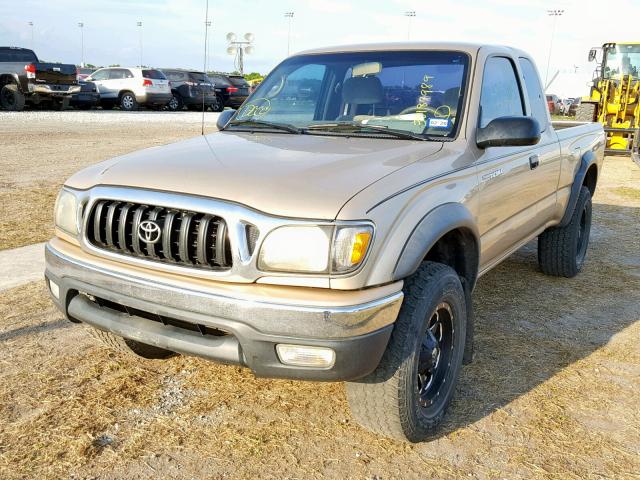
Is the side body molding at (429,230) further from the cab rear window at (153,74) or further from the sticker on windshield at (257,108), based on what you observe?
the cab rear window at (153,74)

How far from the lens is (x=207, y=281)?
247 centimetres

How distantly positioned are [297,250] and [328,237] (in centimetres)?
13

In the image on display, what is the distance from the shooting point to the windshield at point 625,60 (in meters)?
15.2

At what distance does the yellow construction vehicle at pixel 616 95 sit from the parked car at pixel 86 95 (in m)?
15.6

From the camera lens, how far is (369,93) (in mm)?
3732

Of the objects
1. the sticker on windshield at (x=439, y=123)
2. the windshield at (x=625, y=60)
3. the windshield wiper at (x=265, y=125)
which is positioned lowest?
the windshield wiper at (x=265, y=125)

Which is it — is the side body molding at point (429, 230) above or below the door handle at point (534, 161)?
below

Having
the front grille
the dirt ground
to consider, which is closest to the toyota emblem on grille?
the front grille

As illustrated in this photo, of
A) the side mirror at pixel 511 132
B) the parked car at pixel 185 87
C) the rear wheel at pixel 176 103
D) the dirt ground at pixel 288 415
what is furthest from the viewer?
the rear wheel at pixel 176 103

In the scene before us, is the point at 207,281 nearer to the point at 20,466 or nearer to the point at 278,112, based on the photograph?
the point at 20,466

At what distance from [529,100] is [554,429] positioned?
2.39 metres

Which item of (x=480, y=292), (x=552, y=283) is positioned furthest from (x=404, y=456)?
(x=552, y=283)

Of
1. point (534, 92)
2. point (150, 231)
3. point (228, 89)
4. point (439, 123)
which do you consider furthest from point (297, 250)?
point (228, 89)

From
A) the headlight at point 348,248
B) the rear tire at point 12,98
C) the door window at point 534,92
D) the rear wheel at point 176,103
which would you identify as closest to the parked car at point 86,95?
the rear tire at point 12,98
